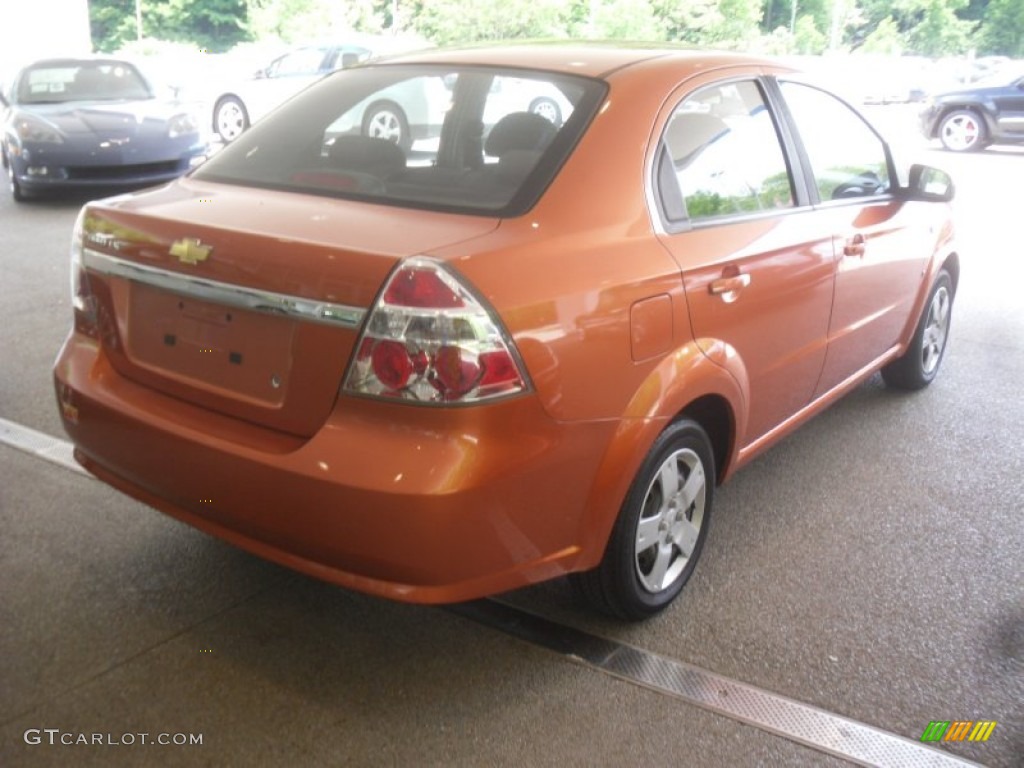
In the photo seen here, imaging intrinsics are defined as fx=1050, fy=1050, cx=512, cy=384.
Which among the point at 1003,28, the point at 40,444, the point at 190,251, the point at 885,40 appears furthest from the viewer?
the point at 1003,28

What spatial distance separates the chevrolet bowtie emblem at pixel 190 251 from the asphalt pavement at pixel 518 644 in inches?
42.2

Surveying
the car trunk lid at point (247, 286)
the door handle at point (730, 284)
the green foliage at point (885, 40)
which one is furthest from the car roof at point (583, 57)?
the green foliage at point (885, 40)

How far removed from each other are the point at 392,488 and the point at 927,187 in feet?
10.0

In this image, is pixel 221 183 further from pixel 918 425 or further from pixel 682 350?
pixel 918 425

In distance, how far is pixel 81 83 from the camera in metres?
10.9

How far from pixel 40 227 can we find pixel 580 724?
8.21 metres

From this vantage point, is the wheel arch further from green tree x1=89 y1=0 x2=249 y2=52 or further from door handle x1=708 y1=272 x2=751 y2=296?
green tree x1=89 y1=0 x2=249 y2=52

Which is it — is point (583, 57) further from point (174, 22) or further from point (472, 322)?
point (174, 22)

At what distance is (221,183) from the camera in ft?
10.2

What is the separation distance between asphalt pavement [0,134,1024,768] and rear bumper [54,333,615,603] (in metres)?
0.38

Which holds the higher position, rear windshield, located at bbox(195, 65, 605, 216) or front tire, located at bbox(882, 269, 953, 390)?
rear windshield, located at bbox(195, 65, 605, 216)

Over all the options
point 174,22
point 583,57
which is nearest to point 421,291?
point 583,57

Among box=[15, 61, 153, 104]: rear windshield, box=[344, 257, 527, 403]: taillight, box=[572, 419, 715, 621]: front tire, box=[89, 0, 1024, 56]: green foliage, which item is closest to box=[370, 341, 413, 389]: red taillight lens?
box=[344, 257, 527, 403]: taillight

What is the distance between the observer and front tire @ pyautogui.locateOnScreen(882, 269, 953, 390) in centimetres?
500
